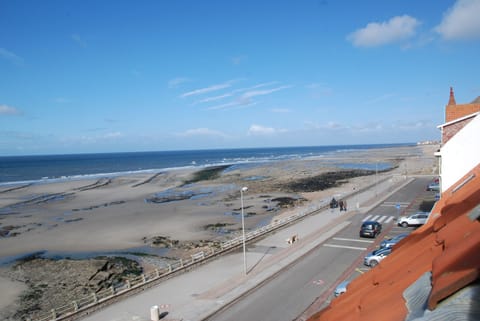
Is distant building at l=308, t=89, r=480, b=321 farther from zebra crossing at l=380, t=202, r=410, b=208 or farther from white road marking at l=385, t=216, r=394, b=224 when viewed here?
zebra crossing at l=380, t=202, r=410, b=208

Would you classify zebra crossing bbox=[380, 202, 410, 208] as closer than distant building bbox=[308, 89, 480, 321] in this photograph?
No

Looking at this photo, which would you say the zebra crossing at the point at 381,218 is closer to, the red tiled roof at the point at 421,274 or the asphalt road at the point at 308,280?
the asphalt road at the point at 308,280

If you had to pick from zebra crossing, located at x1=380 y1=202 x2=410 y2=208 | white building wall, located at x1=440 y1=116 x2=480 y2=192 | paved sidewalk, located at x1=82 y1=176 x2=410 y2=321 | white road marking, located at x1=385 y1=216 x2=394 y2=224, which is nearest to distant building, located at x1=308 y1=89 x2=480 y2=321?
white building wall, located at x1=440 y1=116 x2=480 y2=192

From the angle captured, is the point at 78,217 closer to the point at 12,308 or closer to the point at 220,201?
the point at 220,201

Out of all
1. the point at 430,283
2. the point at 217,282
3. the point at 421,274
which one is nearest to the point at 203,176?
the point at 217,282

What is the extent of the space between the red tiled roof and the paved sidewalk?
1291 centimetres

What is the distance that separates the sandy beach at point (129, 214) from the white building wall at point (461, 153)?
23.3 meters

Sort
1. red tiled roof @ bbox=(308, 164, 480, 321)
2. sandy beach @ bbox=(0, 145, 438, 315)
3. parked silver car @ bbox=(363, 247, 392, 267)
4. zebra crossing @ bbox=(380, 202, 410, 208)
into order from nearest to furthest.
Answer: red tiled roof @ bbox=(308, 164, 480, 321), parked silver car @ bbox=(363, 247, 392, 267), sandy beach @ bbox=(0, 145, 438, 315), zebra crossing @ bbox=(380, 202, 410, 208)

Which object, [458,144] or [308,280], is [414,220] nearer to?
[308,280]

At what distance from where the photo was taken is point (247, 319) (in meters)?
15.7

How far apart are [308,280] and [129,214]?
115 feet

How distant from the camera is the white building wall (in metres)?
11.6

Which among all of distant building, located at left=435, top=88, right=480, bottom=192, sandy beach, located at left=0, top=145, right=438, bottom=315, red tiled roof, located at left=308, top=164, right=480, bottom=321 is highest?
distant building, located at left=435, top=88, right=480, bottom=192

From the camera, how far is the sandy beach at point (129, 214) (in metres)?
33.4
